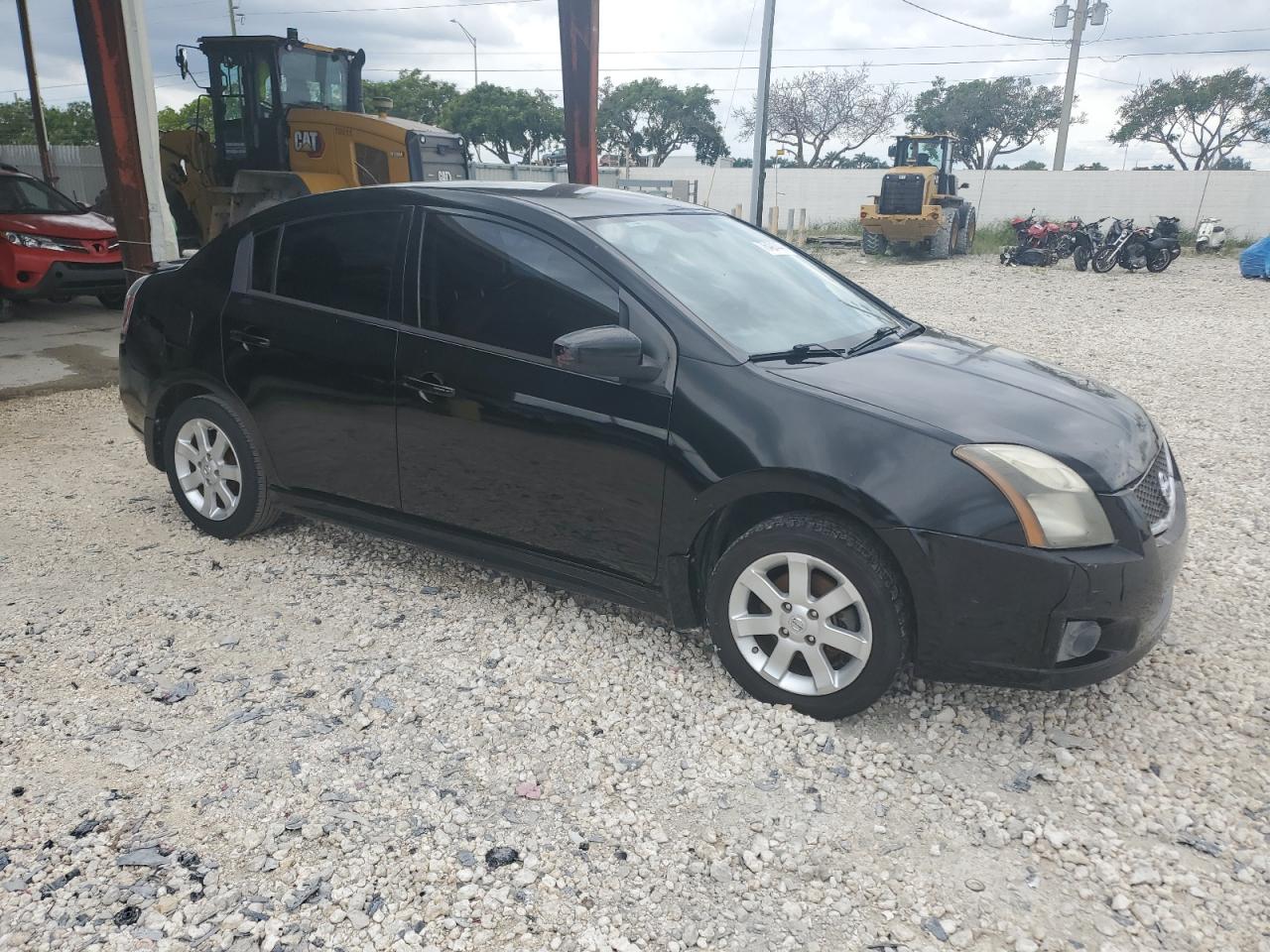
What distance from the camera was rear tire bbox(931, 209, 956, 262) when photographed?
72.5 feet

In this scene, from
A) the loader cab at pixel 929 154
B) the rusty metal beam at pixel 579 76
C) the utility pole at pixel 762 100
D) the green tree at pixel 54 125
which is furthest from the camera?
the green tree at pixel 54 125

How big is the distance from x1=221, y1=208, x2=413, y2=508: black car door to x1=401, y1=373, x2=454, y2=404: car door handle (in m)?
0.12

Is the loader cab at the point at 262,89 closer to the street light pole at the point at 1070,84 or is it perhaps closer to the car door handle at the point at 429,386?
the car door handle at the point at 429,386

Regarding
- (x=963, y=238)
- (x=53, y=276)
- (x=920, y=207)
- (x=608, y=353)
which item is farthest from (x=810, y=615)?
(x=963, y=238)

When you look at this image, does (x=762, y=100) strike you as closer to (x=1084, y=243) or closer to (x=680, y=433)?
(x=1084, y=243)

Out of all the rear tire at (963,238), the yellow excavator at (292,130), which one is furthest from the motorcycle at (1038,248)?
the yellow excavator at (292,130)

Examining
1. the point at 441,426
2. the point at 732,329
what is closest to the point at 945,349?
the point at 732,329

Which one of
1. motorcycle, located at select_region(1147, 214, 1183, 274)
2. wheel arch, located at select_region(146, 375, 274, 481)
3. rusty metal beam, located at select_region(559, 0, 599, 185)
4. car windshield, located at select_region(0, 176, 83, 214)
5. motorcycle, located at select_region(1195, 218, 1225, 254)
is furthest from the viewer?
motorcycle, located at select_region(1195, 218, 1225, 254)

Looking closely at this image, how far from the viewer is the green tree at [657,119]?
199ft

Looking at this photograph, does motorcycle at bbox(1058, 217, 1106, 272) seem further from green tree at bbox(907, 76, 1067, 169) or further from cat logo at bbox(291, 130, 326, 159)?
green tree at bbox(907, 76, 1067, 169)

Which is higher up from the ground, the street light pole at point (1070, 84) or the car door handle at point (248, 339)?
the street light pole at point (1070, 84)

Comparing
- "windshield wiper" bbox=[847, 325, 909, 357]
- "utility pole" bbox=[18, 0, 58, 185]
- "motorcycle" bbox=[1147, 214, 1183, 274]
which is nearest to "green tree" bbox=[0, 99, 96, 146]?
"utility pole" bbox=[18, 0, 58, 185]

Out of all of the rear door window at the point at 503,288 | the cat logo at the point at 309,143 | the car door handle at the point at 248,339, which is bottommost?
the car door handle at the point at 248,339

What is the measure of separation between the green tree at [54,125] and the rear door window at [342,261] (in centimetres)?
4816
